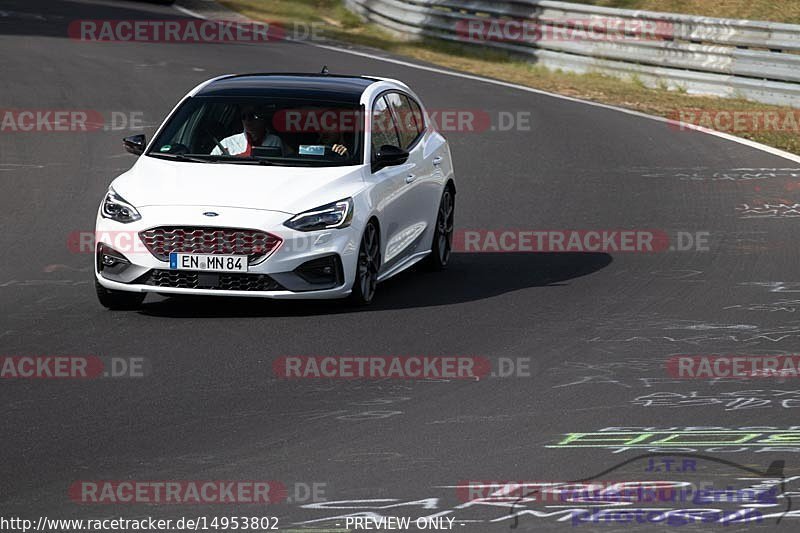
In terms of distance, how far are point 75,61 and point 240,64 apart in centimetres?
272

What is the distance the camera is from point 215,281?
11.0 metres

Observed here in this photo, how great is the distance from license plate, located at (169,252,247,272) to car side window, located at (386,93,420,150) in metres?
2.40

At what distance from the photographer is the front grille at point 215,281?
11016 millimetres

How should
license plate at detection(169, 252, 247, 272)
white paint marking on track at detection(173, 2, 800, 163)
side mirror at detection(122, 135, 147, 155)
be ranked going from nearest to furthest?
license plate at detection(169, 252, 247, 272) < side mirror at detection(122, 135, 147, 155) < white paint marking on track at detection(173, 2, 800, 163)

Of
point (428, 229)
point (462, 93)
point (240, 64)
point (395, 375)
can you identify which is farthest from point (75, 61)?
point (395, 375)

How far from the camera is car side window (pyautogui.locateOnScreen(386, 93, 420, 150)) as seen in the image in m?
13.0

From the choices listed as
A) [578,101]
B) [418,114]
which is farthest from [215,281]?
[578,101]

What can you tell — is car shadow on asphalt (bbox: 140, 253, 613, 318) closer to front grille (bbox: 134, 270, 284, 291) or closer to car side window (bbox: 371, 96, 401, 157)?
front grille (bbox: 134, 270, 284, 291)

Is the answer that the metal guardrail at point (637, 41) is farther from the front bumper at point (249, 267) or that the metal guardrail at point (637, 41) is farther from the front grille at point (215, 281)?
the front grille at point (215, 281)

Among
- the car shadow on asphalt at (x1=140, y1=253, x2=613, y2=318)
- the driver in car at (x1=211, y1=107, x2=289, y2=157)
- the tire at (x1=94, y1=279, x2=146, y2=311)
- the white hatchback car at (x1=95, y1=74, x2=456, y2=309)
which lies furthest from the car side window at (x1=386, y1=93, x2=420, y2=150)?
the tire at (x1=94, y1=279, x2=146, y2=311)

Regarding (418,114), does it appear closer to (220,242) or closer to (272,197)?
(272,197)

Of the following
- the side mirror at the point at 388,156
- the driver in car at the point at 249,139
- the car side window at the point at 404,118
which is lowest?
the side mirror at the point at 388,156

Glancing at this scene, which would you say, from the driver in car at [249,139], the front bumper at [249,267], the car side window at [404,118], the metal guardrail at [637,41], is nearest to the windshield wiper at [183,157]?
the driver in car at [249,139]

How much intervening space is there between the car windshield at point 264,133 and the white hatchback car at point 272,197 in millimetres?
11
